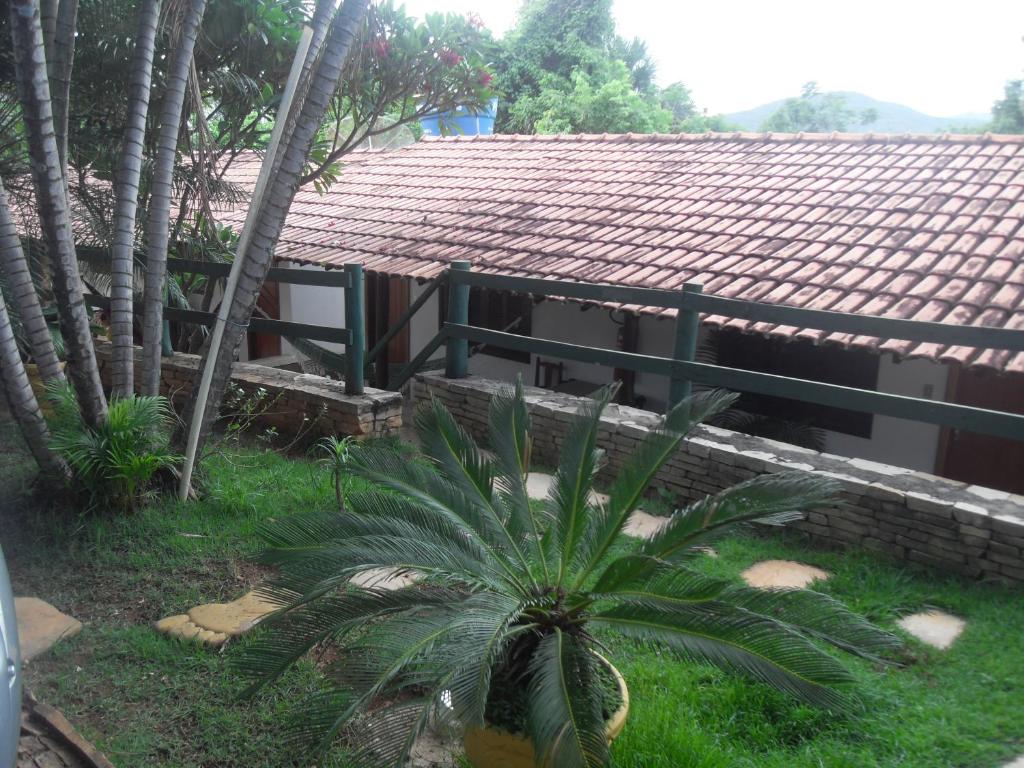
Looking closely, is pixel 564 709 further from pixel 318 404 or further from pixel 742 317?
pixel 318 404

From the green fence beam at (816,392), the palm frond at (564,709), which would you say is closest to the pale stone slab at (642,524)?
the green fence beam at (816,392)

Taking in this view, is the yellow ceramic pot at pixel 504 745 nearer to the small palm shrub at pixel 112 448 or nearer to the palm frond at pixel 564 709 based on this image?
the palm frond at pixel 564 709

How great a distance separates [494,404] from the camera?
3578mm

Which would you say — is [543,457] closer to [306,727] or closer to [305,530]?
[305,530]

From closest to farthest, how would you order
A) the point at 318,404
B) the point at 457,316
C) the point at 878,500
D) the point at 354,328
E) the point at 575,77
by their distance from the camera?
1. the point at 878,500
2. the point at 354,328
3. the point at 318,404
4. the point at 457,316
5. the point at 575,77

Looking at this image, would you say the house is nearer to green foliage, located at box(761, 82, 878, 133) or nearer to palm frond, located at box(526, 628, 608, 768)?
palm frond, located at box(526, 628, 608, 768)

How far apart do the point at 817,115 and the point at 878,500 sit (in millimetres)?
21754

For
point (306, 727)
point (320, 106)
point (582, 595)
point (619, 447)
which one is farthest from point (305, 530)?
point (619, 447)

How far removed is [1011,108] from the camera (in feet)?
69.9

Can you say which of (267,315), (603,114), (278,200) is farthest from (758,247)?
(603,114)

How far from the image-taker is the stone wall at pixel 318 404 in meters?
6.38

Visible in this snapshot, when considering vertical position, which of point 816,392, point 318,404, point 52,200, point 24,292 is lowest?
point 318,404

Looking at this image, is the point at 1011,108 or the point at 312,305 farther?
the point at 1011,108

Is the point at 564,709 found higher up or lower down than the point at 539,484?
higher up
